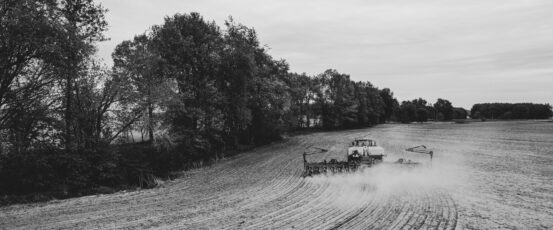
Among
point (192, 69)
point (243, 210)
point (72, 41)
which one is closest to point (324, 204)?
point (243, 210)

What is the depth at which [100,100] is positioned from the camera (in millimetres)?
25297

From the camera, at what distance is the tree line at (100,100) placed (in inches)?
781

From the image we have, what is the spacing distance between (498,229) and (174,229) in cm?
1151

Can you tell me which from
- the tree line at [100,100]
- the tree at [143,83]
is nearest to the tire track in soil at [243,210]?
the tree line at [100,100]

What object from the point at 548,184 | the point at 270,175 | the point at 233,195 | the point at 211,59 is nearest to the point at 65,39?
the point at 233,195

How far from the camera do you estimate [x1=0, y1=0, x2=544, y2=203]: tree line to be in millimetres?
19844

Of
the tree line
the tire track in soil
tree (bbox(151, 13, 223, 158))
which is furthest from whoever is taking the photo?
tree (bbox(151, 13, 223, 158))

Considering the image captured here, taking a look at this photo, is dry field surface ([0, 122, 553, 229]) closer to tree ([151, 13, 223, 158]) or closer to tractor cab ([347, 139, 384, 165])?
tractor cab ([347, 139, 384, 165])

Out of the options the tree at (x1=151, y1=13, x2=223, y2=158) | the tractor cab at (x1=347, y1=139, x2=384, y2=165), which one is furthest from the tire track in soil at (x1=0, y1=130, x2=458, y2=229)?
the tree at (x1=151, y1=13, x2=223, y2=158)

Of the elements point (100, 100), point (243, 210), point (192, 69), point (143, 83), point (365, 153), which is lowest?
point (243, 210)

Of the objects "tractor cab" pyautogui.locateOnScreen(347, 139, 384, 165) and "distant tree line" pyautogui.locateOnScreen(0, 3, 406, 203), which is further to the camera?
"tractor cab" pyautogui.locateOnScreen(347, 139, 384, 165)

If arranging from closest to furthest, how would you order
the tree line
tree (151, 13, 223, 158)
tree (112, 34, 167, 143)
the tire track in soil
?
the tire track in soil
the tree line
tree (112, 34, 167, 143)
tree (151, 13, 223, 158)

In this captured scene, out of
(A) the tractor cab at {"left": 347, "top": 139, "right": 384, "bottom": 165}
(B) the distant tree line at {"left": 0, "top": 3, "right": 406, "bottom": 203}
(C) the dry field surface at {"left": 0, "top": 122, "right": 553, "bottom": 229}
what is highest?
(B) the distant tree line at {"left": 0, "top": 3, "right": 406, "bottom": 203}

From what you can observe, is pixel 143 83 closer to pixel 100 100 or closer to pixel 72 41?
pixel 100 100
